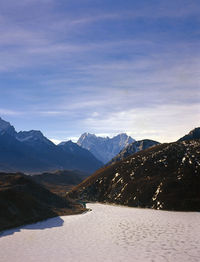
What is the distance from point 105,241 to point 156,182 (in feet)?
226

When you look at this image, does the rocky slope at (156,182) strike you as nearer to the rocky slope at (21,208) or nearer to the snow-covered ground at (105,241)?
the snow-covered ground at (105,241)

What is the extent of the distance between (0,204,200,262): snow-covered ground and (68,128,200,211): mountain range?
28919 millimetres

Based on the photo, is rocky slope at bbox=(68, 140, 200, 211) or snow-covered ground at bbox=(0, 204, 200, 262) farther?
rocky slope at bbox=(68, 140, 200, 211)

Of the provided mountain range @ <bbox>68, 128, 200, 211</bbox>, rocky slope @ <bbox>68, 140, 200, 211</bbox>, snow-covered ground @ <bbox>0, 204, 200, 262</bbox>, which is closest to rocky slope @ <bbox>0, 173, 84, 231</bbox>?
snow-covered ground @ <bbox>0, 204, 200, 262</bbox>

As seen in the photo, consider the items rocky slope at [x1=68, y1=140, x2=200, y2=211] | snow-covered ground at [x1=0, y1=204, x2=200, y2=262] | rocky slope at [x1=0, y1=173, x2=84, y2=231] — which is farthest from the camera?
rocky slope at [x1=68, y1=140, x2=200, y2=211]

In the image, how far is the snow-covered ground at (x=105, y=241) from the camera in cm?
4188

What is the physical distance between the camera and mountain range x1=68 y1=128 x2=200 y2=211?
4119 inches

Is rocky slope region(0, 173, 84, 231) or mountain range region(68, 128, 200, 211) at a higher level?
mountain range region(68, 128, 200, 211)

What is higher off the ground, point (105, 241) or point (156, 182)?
point (156, 182)

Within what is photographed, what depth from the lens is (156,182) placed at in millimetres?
117812

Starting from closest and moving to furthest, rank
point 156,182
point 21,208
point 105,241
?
1. point 105,241
2. point 21,208
3. point 156,182

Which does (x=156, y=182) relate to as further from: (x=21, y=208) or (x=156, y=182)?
(x=21, y=208)

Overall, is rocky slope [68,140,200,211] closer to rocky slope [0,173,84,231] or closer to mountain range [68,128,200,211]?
mountain range [68,128,200,211]

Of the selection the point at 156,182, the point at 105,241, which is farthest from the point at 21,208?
the point at 156,182
